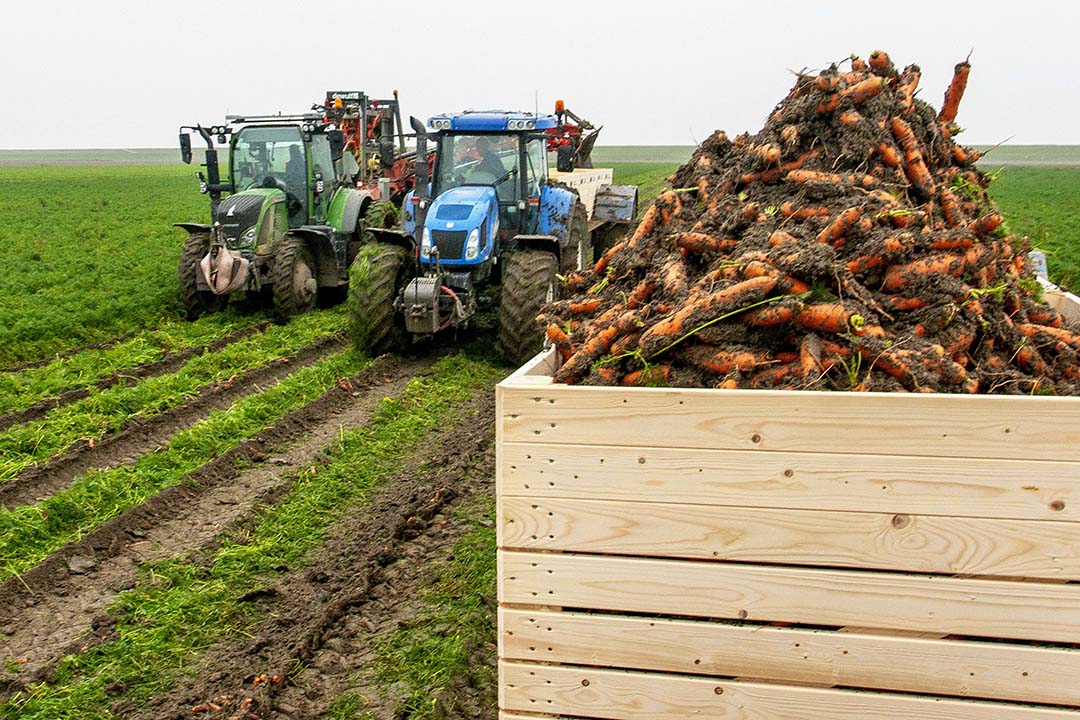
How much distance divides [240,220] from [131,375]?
10.1ft

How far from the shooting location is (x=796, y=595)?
2.65m

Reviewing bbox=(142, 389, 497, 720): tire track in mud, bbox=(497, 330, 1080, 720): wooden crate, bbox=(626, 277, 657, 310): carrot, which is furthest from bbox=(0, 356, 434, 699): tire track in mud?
bbox=(626, 277, 657, 310): carrot

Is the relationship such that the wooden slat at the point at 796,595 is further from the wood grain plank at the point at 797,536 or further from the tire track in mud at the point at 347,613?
the tire track in mud at the point at 347,613

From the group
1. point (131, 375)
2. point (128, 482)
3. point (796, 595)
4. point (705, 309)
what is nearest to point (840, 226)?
point (705, 309)

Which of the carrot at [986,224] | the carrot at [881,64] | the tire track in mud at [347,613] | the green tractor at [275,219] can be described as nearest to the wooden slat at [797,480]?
the carrot at [986,224]

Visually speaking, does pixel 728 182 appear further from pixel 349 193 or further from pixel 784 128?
pixel 349 193

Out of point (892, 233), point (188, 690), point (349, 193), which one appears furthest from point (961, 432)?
point (349, 193)

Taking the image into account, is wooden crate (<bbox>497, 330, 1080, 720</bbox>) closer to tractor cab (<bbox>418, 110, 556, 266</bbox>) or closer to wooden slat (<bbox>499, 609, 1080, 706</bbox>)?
wooden slat (<bbox>499, 609, 1080, 706</bbox>)

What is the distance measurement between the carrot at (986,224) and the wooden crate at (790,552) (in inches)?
52.8

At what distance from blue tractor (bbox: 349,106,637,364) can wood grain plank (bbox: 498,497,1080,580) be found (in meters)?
6.64

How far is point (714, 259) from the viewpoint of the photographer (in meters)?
3.40

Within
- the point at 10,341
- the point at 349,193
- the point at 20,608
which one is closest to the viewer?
the point at 20,608

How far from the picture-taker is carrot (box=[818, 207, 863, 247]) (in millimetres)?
3072

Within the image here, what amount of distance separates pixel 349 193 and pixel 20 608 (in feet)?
32.4
